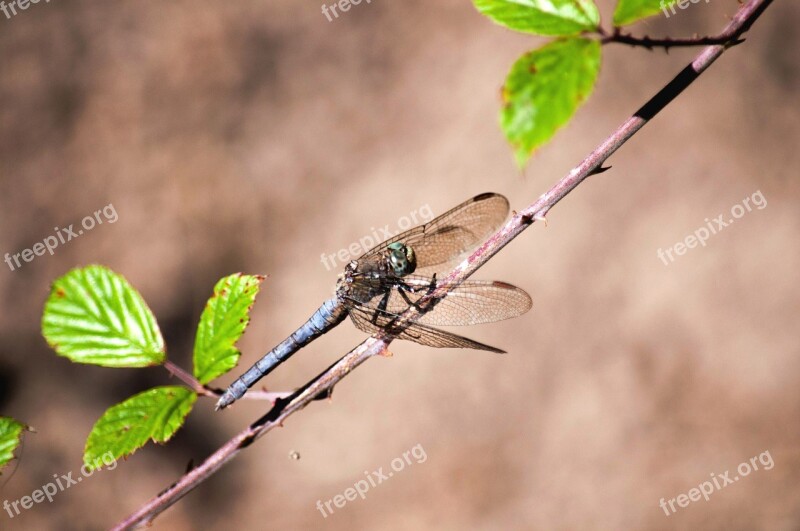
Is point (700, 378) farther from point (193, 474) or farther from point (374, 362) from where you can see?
point (193, 474)

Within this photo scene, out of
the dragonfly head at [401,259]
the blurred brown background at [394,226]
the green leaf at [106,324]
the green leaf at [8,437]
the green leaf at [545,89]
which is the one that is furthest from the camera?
the blurred brown background at [394,226]

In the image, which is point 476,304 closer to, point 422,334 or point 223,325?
point 422,334

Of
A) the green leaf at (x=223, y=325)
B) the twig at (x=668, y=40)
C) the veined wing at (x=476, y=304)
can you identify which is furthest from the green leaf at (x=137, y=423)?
the twig at (x=668, y=40)

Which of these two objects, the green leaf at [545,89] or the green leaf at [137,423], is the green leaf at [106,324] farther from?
the green leaf at [545,89]

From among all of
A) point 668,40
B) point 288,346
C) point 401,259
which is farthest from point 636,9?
point 288,346

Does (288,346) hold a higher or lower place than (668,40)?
higher

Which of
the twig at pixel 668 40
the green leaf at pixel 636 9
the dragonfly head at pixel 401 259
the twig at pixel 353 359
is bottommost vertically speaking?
the twig at pixel 353 359
